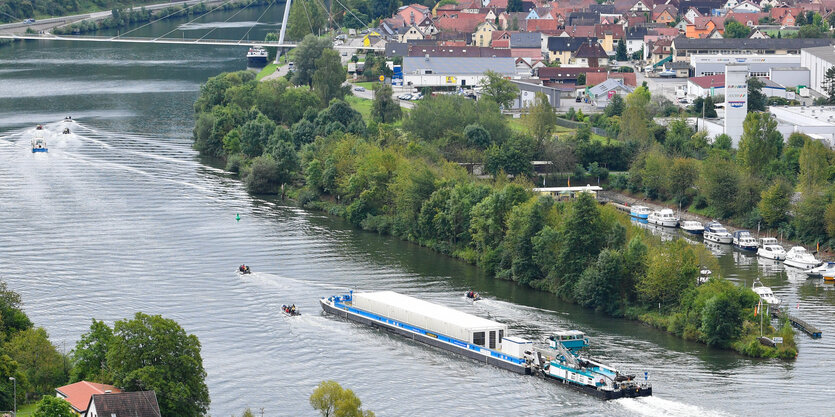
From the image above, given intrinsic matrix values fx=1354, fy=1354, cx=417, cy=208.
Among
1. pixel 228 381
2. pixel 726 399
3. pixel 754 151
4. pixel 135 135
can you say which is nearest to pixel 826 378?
pixel 726 399

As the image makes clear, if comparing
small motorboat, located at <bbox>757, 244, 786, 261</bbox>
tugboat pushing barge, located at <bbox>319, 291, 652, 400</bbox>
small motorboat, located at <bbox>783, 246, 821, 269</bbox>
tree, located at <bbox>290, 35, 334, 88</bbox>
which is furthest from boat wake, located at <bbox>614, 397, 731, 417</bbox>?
tree, located at <bbox>290, 35, 334, 88</bbox>

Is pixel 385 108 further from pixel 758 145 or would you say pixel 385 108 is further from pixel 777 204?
pixel 777 204

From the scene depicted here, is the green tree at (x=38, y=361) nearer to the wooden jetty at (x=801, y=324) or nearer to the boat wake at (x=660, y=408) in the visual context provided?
the boat wake at (x=660, y=408)

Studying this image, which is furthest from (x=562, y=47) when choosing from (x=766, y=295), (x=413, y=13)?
(x=766, y=295)

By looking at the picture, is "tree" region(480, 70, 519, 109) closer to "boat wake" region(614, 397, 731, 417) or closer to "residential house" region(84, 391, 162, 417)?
"boat wake" region(614, 397, 731, 417)

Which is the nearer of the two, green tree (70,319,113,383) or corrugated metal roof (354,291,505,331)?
green tree (70,319,113,383)

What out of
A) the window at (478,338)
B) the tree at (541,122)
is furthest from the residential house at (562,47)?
the window at (478,338)

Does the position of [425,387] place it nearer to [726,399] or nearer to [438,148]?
[726,399]
